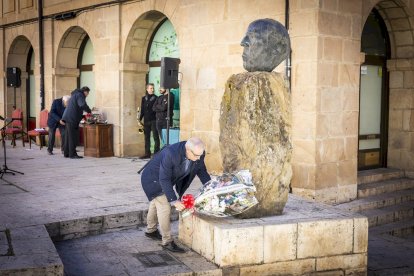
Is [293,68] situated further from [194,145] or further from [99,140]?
[99,140]

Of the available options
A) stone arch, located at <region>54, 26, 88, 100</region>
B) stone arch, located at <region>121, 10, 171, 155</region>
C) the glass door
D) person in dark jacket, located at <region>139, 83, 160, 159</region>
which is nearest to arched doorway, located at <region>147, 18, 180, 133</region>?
stone arch, located at <region>121, 10, 171, 155</region>

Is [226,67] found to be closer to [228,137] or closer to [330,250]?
[228,137]

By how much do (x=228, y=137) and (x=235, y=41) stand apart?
4.11 meters

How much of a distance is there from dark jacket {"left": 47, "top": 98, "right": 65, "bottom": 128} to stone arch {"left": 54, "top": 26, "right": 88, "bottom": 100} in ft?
6.08

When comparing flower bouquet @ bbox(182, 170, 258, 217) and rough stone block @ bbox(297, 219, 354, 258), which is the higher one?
flower bouquet @ bbox(182, 170, 258, 217)

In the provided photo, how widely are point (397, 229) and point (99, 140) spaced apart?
21.8ft

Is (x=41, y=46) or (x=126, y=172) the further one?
(x=41, y=46)

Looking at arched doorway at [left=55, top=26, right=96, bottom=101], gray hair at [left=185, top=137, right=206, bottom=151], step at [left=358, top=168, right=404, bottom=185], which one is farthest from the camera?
arched doorway at [left=55, top=26, right=96, bottom=101]

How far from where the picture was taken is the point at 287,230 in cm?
491

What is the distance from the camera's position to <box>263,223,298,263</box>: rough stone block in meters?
4.84

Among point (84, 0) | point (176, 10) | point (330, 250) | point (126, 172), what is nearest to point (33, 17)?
point (84, 0)

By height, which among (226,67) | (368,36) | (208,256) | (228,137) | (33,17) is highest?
(33,17)

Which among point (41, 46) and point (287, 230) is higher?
point (41, 46)

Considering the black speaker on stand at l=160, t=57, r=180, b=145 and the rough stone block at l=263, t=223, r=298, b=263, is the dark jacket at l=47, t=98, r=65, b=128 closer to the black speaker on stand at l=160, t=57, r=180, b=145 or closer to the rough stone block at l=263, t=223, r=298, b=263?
the black speaker on stand at l=160, t=57, r=180, b=145
